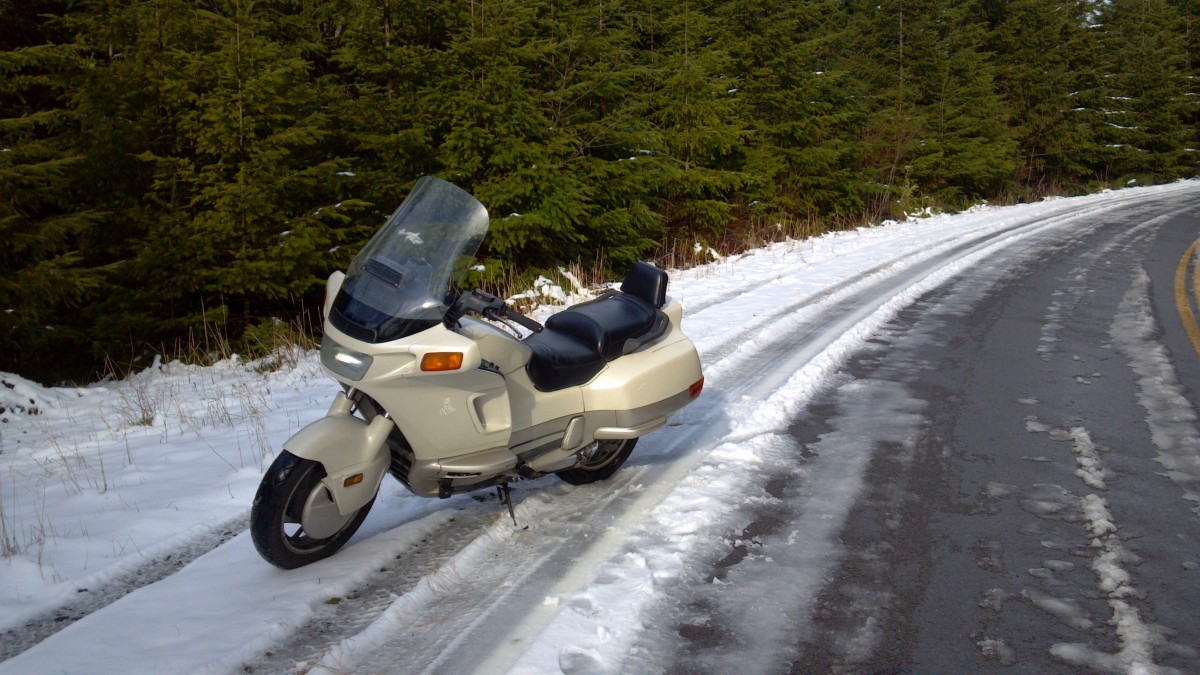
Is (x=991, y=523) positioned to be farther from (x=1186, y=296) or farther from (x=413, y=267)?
(x=1186, y=296)

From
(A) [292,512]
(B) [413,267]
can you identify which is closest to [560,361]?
(B) [413,267]

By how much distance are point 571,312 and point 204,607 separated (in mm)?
2352

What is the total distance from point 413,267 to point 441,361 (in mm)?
476

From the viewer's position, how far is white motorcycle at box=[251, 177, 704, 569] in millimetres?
3602

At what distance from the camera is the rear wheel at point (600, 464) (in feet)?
16.0

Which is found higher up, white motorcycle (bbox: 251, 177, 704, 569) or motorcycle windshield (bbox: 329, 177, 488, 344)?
motorcycle windshield (bbox: 329, 177, 488, 344)

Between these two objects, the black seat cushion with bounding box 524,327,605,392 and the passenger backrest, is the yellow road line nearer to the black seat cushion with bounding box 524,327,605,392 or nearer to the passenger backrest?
the passenger backrest

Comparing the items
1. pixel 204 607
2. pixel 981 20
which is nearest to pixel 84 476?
pixel 204 607

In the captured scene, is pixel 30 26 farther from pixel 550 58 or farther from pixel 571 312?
pixel 571 312

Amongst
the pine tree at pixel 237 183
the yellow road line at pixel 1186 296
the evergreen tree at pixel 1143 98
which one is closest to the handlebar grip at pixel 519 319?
the pine tree at pixel 237 183

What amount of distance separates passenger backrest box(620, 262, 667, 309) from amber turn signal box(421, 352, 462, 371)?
5.94 feet

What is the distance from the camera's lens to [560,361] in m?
4.41

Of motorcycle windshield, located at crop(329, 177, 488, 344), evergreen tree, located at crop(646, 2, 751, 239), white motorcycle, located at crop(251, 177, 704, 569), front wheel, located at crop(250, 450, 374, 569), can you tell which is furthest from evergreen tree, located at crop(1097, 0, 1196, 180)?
front wheel, located at crop(250, 450, 374, 569)

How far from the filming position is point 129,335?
9797 millimetres
